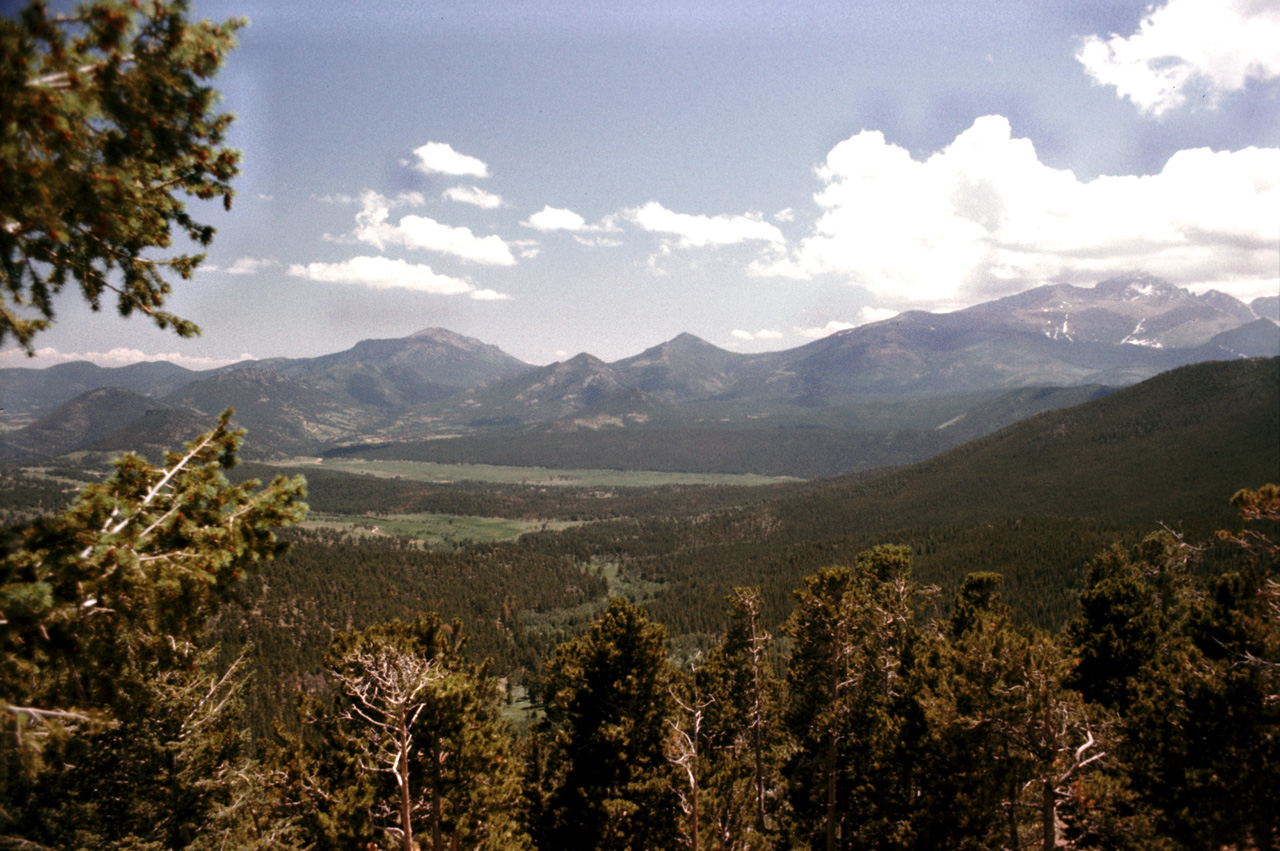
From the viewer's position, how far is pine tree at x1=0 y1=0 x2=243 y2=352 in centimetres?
549

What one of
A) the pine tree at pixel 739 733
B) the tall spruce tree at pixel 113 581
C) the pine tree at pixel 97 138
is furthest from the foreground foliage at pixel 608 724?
the pine tree at pixel 97 138

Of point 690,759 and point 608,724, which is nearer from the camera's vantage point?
point 690,759

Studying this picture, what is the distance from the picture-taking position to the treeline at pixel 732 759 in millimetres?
15250

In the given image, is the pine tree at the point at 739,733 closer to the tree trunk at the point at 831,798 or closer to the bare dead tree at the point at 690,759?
the bare dead tree at the point at 690,759

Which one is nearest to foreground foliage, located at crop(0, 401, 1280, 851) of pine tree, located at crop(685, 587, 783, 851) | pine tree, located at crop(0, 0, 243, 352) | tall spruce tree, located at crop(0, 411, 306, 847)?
tall spruce tree, located at crop(0, 411, 306, 847)

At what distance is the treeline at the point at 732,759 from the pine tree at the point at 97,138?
9.77 metres

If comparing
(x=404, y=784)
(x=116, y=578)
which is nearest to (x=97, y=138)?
(x=116, y=578)

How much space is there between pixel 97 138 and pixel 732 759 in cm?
2398

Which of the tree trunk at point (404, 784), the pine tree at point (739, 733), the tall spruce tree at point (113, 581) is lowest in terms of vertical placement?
the pine tree at point (739, 733)

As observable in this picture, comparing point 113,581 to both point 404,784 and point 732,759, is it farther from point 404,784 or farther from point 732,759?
point 732,759

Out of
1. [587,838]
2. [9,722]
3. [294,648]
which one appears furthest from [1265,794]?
[294,648]

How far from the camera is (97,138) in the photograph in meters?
6.58

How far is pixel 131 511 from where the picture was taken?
7.44 m

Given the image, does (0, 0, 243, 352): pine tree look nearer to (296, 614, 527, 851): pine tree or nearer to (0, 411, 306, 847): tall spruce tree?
(0, 411, 306, 847): tall spruce tree
